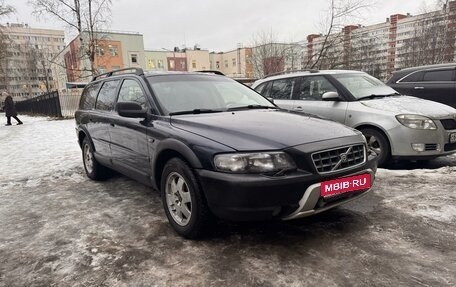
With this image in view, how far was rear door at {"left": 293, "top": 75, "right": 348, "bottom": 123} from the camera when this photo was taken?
5.52 meters

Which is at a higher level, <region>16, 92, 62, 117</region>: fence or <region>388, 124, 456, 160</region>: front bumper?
<region>16, 92, 62, 117</region>: fence

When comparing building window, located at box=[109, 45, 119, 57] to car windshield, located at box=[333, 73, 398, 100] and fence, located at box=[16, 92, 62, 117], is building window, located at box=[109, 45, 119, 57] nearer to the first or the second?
fence, located at box=[16, 92, 62, 117]

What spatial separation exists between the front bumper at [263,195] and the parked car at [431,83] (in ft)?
21.1

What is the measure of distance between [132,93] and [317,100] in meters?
3.37

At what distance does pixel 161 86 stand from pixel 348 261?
8.41 feet

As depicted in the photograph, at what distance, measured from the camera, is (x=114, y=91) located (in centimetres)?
448

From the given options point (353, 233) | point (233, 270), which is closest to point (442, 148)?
point (353, 233)

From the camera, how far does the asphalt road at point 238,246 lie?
2363mm

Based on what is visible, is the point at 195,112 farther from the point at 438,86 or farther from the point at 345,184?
the point at 438,86

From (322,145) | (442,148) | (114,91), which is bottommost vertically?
(442,148)

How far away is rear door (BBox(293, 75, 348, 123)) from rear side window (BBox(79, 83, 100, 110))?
10.8 feet

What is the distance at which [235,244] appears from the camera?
2.86m

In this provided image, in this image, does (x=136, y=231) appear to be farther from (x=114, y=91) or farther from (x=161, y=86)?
(x=114, y=91)

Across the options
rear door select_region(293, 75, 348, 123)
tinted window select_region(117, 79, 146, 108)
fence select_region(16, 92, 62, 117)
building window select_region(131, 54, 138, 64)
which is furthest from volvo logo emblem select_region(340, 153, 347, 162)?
building window select_region(131, 54, 138, 64)
